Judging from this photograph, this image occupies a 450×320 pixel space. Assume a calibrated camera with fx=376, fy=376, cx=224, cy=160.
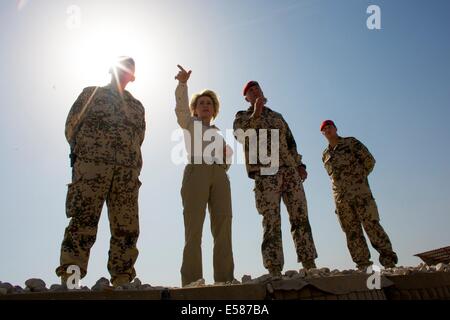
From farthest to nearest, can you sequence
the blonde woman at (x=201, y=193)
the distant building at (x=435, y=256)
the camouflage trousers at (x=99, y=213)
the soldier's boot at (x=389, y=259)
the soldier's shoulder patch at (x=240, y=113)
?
the distant building at (x=435, y=256) < the soldier's boot at (x=389, y=259) < the soldier's shoulder patch at (x=240, y=113) < the blonde woman at (x=201, y=193) < the camouflage trousers at (x=99, y=213)

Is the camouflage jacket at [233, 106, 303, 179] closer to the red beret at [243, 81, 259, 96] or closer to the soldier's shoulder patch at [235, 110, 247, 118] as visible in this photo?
the soldier's shoulder patch at [235, 110, 247, 118]

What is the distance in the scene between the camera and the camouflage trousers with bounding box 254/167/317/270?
4.17 meters

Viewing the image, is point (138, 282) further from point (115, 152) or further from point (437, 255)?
point (437, 255)

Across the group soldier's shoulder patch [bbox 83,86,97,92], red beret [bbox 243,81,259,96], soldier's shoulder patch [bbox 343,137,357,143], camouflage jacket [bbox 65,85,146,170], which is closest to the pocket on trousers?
camouflage jacket [bbox 65,85,146,170]

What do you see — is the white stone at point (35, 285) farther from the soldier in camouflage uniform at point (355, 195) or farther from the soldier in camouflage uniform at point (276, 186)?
the soldier in camouflage uniform at point (355, 195)

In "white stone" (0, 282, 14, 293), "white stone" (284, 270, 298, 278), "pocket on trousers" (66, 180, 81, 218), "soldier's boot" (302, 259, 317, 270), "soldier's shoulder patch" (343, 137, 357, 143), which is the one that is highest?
"soldier's shoulder patch" (343, 137, 357, 143)

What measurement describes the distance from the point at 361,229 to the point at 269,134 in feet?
8.40

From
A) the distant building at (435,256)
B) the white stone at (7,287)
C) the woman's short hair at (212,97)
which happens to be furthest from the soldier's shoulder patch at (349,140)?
the distant building at (435,256)

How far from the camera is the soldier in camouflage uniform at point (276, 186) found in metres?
4.21

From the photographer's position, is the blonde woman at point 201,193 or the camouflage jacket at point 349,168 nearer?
the blonde woman at point 201,193

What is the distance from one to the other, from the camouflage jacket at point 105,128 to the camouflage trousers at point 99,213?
122 mm

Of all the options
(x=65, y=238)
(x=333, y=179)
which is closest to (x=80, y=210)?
(x=65, y=238)

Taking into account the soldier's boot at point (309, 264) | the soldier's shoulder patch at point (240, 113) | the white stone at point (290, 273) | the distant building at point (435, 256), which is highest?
the soldier's shoulder patch at point (240, 113)

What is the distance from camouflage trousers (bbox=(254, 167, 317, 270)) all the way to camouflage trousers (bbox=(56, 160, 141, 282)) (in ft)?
4.85
